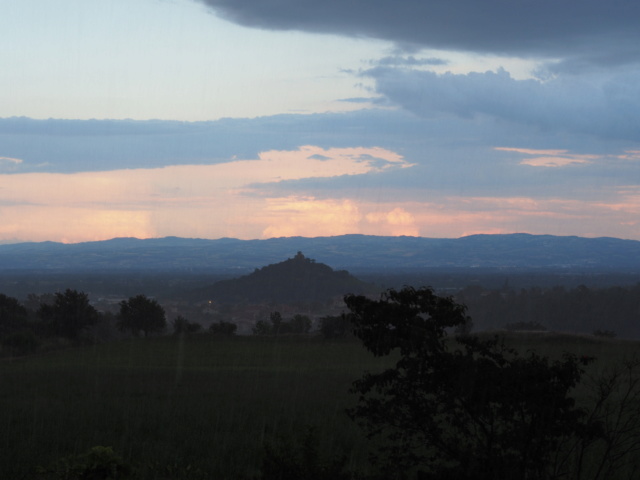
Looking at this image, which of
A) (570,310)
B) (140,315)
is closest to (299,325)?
(140,315)

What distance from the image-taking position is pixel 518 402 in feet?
26.0

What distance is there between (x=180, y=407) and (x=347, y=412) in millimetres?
14978

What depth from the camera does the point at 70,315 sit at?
65.4 meters

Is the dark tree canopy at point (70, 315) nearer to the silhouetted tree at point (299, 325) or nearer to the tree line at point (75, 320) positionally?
the tree line at point (75, 320)

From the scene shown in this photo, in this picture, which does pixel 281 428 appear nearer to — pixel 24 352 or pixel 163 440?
pixel 163 440

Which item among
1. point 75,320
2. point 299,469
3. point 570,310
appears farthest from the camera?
point 570,310

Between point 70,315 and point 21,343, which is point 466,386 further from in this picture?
point 70,315

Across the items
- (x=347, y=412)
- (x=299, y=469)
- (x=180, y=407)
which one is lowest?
(x=180, y=407)

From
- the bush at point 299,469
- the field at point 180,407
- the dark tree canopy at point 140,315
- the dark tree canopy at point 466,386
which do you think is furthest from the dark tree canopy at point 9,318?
the dark tree canopy at point 466,386

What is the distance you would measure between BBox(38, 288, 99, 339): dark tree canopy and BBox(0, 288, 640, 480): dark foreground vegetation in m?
19.9

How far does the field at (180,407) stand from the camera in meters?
14.4

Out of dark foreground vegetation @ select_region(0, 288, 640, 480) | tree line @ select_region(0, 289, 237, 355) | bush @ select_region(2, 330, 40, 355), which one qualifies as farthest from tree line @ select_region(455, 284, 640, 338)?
dark foreground vegetation @ select_region(0, 288, 640, 480)

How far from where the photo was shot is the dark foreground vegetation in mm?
7988

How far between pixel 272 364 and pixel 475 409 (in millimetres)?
34184
